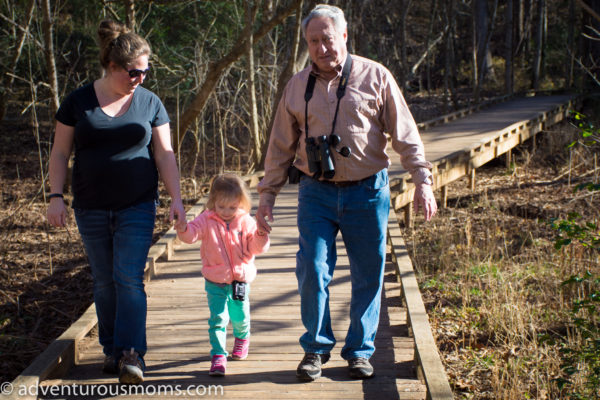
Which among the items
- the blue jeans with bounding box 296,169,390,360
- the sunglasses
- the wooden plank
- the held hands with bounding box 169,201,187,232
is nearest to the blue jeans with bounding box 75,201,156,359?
the held hands with bounding box 169,201,187,232

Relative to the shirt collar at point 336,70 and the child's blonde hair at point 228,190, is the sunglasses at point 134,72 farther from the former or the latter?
the shirt collar at point 336,70

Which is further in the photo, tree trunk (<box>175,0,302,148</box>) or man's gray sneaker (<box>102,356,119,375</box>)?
tree trunk (<box>175,0,302,148</box>)

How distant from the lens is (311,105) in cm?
332

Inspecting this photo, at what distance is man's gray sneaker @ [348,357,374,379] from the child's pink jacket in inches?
28.2

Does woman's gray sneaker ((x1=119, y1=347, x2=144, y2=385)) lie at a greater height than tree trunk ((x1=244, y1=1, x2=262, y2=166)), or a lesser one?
lesser

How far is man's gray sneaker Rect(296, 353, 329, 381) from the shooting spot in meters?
A: 3.52

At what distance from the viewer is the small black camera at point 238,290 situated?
3623mm

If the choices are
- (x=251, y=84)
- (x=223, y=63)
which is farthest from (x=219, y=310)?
(x=251, y=84)

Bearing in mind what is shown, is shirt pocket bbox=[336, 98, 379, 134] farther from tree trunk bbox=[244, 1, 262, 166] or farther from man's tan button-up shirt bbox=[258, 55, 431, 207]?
tree trunk bbox=[244, 1, 262, 166]

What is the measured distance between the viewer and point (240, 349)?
153 inches

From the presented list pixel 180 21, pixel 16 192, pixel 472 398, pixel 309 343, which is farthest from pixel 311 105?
pixel 180 21

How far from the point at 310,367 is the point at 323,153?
45.0 inches

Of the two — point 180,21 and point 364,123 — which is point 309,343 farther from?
point 180,21

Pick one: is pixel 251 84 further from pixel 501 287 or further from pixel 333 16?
pixel 333 16
